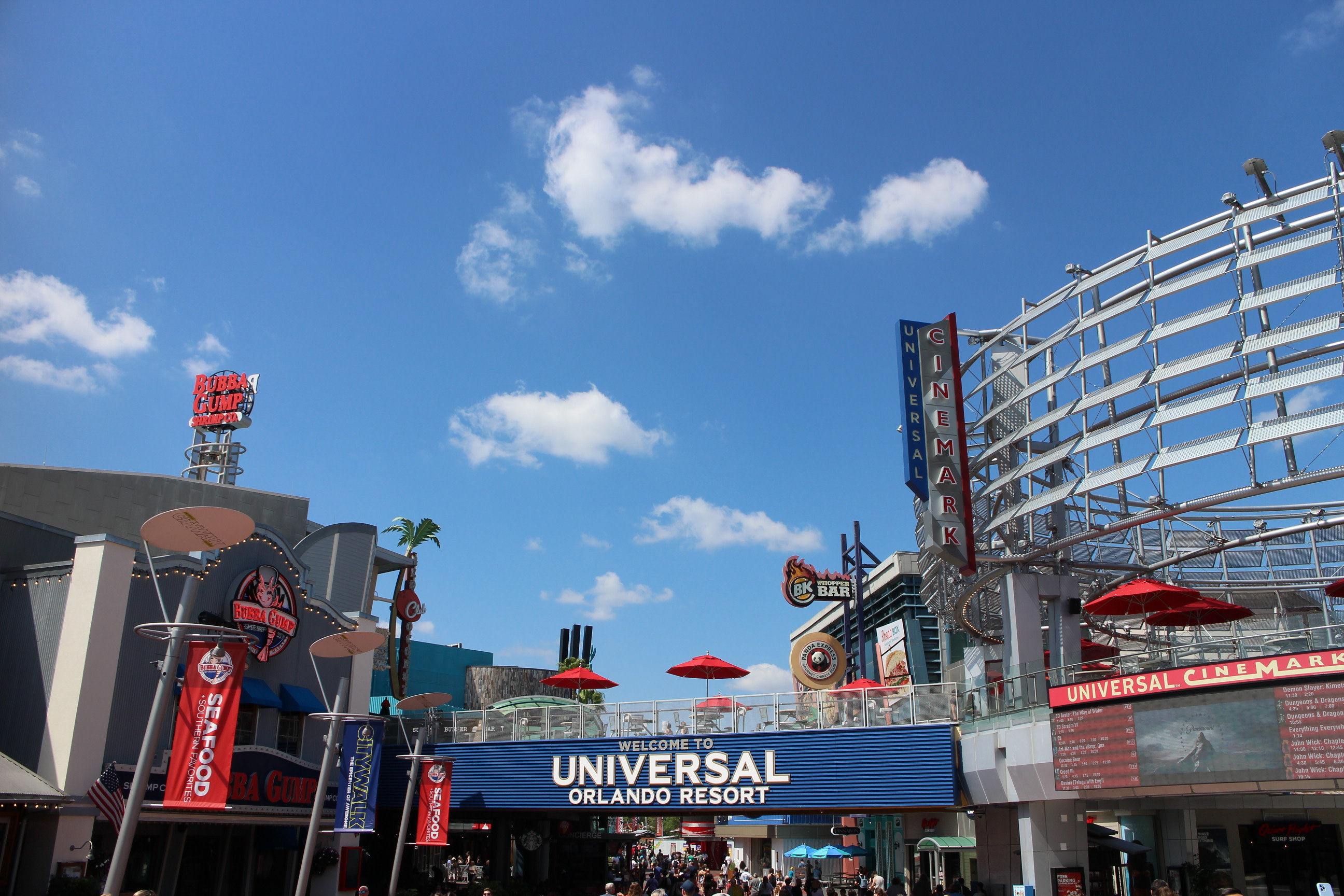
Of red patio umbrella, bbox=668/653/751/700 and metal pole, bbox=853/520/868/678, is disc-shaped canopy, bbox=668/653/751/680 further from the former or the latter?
metal pole, bbox=853/520/868/678

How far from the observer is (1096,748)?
19.8 meters

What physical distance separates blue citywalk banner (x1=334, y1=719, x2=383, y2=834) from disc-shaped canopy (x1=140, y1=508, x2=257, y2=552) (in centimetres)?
1191

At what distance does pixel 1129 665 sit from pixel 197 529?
60.8 feet

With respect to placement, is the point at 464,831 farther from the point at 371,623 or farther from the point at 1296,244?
the point at 1296,244

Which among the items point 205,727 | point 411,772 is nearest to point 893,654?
point 411,772

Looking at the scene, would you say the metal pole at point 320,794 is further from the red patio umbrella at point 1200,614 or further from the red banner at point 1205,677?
the red patio umbrella at point 1200,614

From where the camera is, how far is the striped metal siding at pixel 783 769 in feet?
80.3

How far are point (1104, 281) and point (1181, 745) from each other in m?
11.3

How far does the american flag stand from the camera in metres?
21.8

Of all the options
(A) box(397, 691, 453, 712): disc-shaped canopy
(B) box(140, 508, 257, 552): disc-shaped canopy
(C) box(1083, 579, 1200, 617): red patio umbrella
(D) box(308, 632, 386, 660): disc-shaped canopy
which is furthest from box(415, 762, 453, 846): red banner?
(C) box(1083, 579, 1200, 617): red patio umbrella

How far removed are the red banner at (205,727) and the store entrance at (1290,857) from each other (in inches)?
949

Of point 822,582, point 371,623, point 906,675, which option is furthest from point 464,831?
point 822,582

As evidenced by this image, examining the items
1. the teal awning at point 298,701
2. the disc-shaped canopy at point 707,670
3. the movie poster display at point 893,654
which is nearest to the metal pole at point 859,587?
the movie poster display at point 893,654

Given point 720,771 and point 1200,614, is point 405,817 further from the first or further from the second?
point 1200,614
